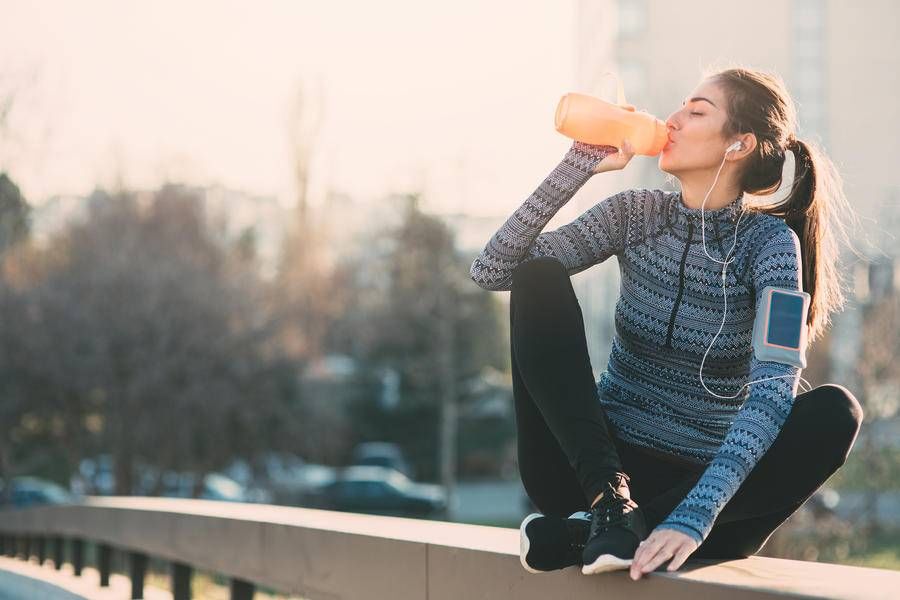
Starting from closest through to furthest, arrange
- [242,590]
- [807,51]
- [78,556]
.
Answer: [242,590], [78,556], [807,51]

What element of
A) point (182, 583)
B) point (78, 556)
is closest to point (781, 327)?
point (182, 583)

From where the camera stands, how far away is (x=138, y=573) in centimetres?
498

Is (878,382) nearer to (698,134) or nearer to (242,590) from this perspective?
(242,590)

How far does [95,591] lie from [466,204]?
29.3m

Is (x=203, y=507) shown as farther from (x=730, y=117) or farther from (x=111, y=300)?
(x=111, y=300)

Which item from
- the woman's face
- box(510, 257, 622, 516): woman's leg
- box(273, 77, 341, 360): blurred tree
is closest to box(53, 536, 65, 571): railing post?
box(510, 257, 622, 516): woman's leg

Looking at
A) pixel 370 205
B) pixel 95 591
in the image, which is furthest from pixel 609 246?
pixel 370 205

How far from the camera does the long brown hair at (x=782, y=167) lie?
2.93 meters

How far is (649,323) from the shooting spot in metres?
2.84

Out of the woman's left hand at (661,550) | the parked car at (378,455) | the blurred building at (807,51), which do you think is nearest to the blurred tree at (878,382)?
the woman's left hand at (661,550)

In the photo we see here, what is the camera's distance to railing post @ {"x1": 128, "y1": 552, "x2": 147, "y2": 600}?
194 inches

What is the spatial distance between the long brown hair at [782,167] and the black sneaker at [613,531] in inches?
31.3

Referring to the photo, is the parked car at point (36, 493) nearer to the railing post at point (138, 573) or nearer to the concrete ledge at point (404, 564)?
the railing post at point (138, 573)

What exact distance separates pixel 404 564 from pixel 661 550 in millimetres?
888
